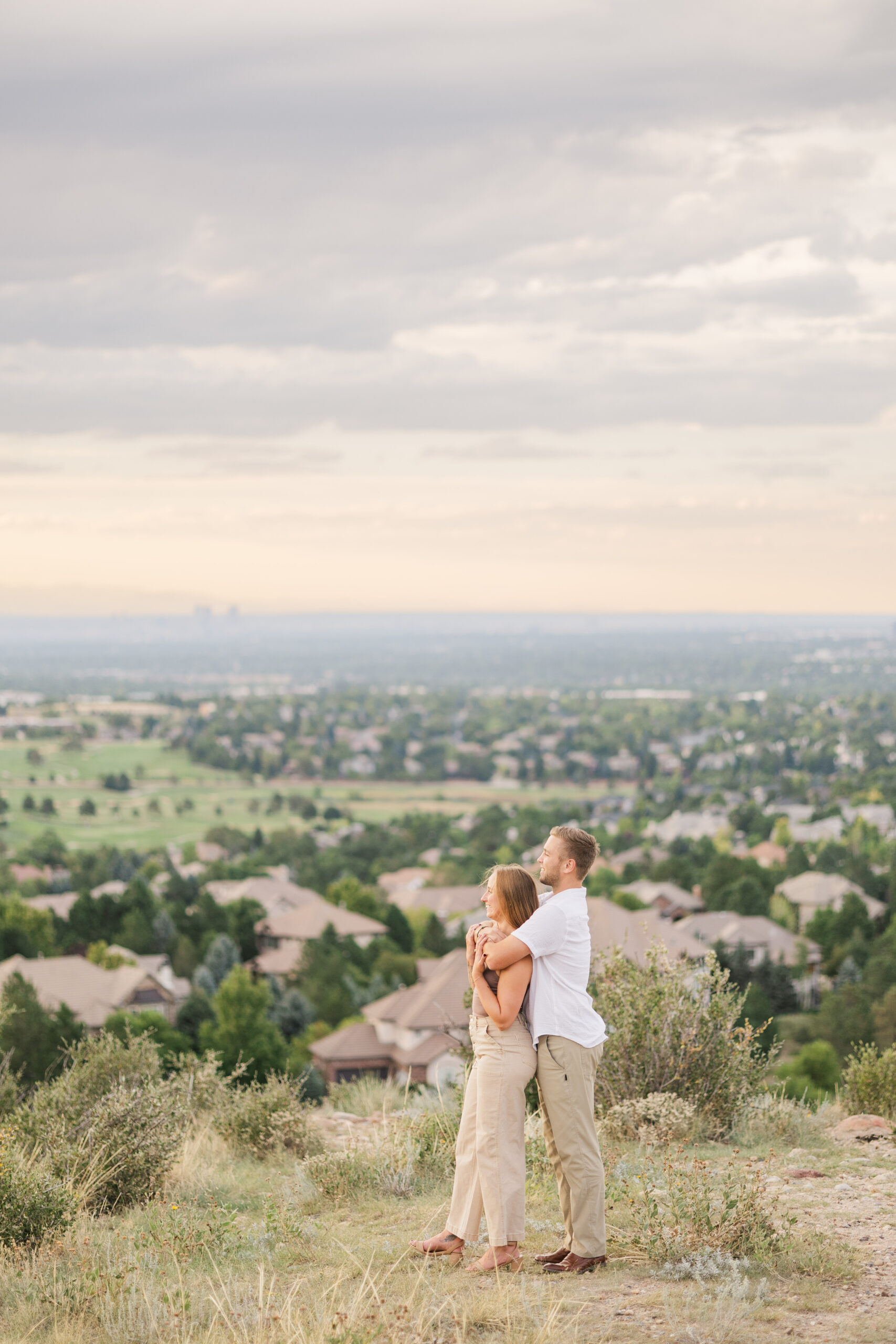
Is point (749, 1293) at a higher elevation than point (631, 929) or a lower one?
higher

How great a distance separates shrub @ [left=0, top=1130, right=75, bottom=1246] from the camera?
14.4 feet

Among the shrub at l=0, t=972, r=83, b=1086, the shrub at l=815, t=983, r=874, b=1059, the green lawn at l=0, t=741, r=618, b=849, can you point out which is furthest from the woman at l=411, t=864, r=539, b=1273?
the green lawn at l=0, t=741, r=618, b=849

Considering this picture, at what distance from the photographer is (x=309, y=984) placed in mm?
29172

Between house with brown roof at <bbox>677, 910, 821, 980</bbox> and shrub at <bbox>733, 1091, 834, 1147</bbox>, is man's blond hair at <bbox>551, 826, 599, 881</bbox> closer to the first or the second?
shrub at <bbox>733, 1091, 834, 1147</bbox>

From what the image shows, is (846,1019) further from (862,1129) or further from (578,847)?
(578,847)

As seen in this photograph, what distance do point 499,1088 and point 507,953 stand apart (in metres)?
0.42

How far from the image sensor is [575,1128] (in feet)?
12.9

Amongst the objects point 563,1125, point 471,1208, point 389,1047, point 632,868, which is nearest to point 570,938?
point 563,1125

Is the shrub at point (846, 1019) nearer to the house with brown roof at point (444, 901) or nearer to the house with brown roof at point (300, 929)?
the house with brown roof at point (300, 929)

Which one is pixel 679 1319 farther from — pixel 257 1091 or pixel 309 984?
pixel 309 984

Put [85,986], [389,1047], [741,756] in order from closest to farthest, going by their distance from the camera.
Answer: [389,1047] < [85,986] < [741,756]

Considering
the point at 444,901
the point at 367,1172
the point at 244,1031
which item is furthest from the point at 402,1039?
the point at 444,901

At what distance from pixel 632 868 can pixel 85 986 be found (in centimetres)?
2640

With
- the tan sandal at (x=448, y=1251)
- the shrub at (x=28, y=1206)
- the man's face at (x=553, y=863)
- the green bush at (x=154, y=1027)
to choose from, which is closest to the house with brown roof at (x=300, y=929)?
the green bush at (x=154, y=1027)
